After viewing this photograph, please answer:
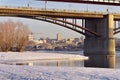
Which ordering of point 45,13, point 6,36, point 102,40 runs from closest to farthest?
1. point 45,13
2. point 6,36
3. point 102,40

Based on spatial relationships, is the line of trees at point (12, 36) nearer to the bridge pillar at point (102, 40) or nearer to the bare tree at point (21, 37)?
the bare tree at point (21, 37)

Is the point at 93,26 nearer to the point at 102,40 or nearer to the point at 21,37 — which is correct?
the point at 102,40

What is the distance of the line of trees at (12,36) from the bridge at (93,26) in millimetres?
7128

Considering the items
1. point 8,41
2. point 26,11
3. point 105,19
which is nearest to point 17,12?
point 26,11

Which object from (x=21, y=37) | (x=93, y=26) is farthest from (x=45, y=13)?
(x=93, y=26)

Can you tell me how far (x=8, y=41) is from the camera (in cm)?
5681

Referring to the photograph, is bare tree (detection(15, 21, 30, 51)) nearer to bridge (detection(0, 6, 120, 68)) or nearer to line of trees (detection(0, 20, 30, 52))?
line of trees (detection(0, 20, 30, 52))

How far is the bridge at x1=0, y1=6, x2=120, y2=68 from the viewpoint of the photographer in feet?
174

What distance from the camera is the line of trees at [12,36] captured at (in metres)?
56.9

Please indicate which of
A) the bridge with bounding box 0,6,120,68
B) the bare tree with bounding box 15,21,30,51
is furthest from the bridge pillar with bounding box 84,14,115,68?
the bare tree with bounding box 15,21,30,51

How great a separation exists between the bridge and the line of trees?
713cm

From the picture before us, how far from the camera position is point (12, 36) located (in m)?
57.9

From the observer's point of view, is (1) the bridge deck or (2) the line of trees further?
(2) the line of trees

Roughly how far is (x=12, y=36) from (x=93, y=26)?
627 inches
